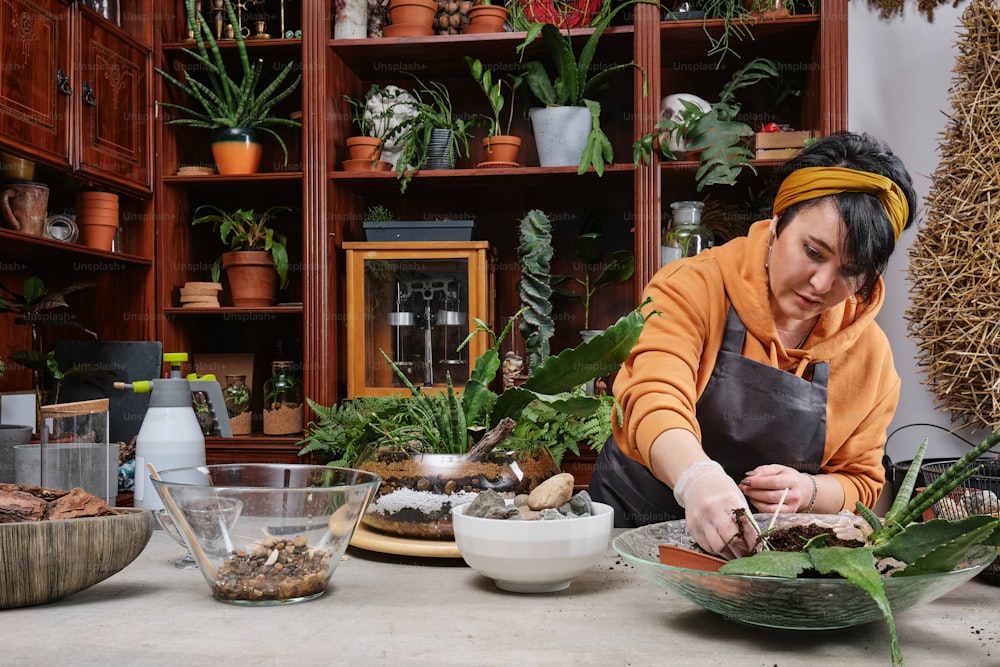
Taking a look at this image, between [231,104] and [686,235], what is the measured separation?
1.72 metres

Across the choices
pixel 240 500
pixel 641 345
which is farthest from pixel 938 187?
pixel 240 500

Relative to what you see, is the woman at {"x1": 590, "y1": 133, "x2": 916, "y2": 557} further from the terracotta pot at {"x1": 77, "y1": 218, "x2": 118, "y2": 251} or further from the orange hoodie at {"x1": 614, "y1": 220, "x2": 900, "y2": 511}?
the terracotta pot at {"x1": 77, "y1": 218, "x2": 118, "y2": 251}

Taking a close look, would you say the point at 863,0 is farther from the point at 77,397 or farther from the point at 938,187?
the point at 77,397

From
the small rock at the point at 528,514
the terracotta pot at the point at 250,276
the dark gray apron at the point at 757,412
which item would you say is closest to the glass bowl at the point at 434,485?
the small rock at the point at 528,514

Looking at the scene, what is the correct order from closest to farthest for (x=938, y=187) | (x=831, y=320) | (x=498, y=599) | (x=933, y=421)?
(x=498, y=599) < (x=831, y=320) < (x=938, y=187) < (x=933, y=421)

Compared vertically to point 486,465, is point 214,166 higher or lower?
higher

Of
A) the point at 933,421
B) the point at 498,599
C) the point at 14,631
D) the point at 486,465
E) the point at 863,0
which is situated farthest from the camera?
the point at 863,0

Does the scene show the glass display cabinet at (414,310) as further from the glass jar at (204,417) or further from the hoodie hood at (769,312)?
the hoodie hood at (769,312)

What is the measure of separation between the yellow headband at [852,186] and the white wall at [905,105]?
1330 mm

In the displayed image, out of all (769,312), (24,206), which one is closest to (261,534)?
(769,312)

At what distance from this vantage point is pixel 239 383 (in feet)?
9.97

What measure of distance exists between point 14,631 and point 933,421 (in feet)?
8.42

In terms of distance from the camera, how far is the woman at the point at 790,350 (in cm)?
133

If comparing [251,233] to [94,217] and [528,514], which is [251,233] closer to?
[94,217]
